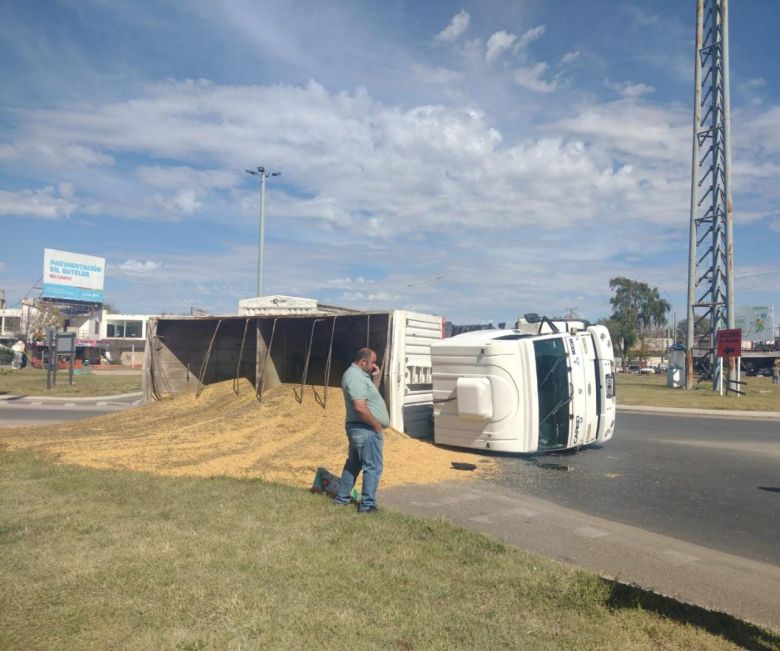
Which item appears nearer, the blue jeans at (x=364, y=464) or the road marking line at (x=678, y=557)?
the road marking line at (x=678, y=557)

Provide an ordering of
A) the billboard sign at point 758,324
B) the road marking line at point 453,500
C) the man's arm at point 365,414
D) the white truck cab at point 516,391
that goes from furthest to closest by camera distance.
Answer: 1. the billboard sign at point 758,324
2. the white truck cab at point 516,391
3. the road marking line at point 453,500
4. the man's arm at point 365,414

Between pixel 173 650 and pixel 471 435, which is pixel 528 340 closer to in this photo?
pixel 471 435

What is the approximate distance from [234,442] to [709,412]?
16868 mm

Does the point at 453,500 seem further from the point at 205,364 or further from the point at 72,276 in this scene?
the point at 72,276

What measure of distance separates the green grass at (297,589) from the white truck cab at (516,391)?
4.51m

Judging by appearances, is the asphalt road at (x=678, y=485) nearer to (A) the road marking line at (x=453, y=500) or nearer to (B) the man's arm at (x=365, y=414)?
(A) the road marking line at (x=453, y=500)

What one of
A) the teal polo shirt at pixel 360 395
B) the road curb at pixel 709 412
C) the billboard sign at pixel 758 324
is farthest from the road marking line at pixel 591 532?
the billboard sign at pixel 758 324

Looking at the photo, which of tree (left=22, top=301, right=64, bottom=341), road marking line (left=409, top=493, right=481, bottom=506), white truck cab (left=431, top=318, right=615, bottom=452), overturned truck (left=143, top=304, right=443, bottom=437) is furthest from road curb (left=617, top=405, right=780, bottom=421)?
tree (left=22, top=301, right=64, bottom=341)

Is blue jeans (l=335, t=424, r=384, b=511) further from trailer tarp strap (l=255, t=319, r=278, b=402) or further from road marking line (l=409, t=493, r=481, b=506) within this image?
trailer tarp strap (l=255, t=319, r=278, b=402)

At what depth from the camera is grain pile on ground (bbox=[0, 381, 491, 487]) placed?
896 cm

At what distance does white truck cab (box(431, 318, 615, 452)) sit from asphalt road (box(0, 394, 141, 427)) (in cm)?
1124

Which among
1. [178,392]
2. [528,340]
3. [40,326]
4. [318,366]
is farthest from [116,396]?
[40,326]

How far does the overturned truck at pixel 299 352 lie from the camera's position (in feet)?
39.2

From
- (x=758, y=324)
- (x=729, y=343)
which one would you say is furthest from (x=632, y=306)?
(x=729, y=343)
